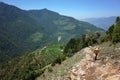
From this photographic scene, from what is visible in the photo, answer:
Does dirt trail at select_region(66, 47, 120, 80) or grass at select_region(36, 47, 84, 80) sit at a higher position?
dirt trail at select_region(66, 47, 120, 80)

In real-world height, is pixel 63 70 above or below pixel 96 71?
below

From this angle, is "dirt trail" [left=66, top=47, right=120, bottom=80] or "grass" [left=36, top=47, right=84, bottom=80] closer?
"dirt trail" [left=66, top=47, right=120, bottom=80]

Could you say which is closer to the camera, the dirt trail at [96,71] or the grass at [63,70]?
the dirt trail at [96,71]

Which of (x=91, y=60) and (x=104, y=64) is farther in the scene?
(x=91, y=60)

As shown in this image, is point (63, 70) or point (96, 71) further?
point (63, 70)

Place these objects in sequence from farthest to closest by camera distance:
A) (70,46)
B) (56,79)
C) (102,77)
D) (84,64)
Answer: (70,46)
(56,79)
(84,64)
(102,77)

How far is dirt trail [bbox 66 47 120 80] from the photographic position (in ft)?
135

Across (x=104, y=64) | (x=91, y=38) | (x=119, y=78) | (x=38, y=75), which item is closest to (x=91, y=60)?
(x=104, y=64)

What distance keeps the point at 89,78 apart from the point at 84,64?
7009mm

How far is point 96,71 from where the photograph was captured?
44875mm

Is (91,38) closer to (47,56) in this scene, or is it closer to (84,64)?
(84,64)

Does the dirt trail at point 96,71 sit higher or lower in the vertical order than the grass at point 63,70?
higher

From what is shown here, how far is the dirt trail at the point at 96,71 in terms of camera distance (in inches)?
1619

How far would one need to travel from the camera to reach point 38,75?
255 ft
